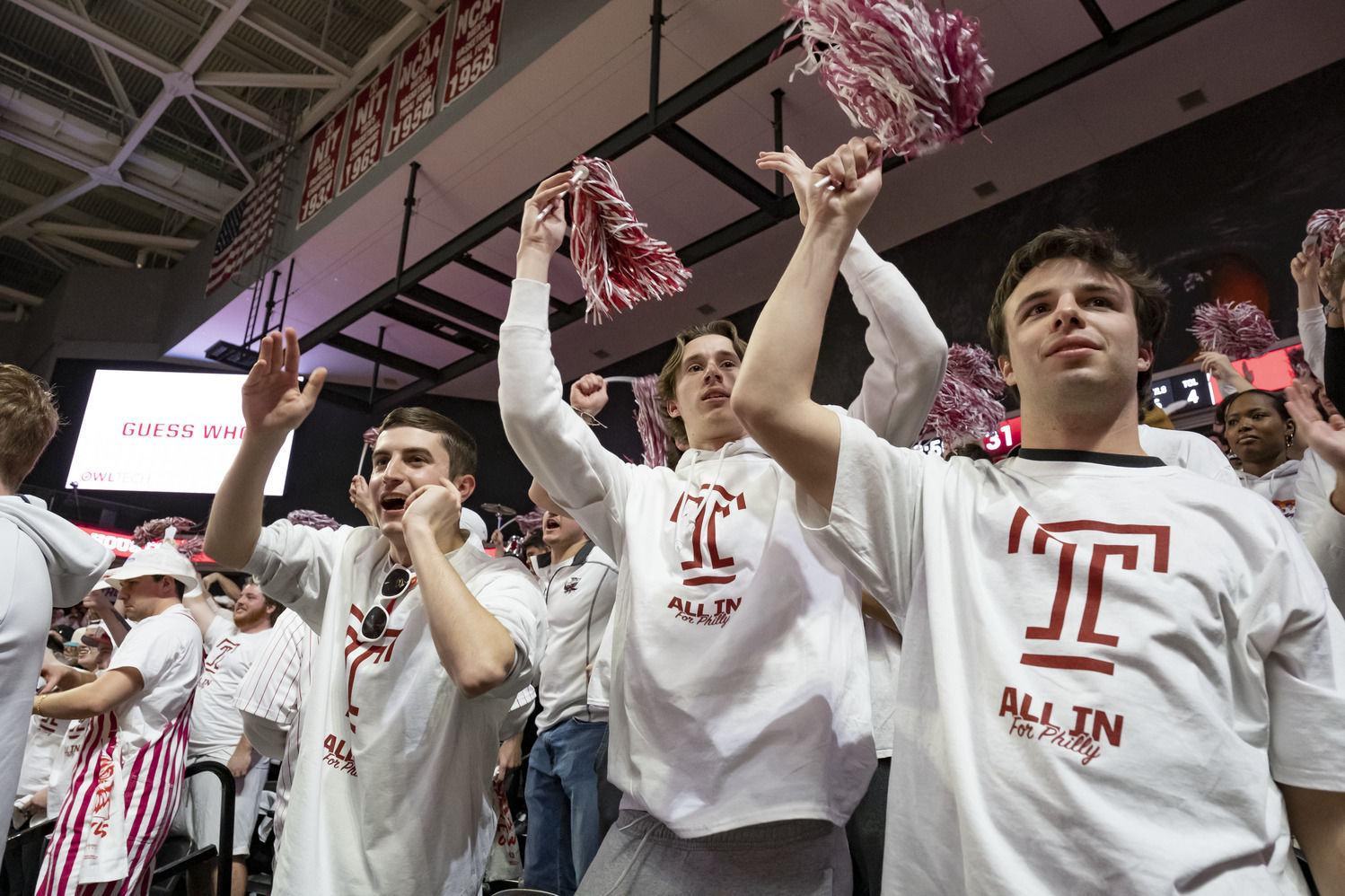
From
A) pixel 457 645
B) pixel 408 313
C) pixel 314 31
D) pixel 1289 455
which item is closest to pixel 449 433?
pixel 457 645

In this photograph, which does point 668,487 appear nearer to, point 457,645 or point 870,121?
point 457,645

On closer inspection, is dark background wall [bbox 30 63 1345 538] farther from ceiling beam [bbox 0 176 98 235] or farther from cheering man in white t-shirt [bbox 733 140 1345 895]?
ceiling beam [bbox 0 176 98 235]

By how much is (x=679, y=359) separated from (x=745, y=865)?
1.01m

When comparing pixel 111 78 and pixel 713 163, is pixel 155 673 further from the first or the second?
pixel 111 78

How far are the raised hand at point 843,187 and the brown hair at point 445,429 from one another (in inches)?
44.9

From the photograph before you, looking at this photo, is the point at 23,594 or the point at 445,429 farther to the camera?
the point at 445,429

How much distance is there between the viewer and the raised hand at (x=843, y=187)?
1219 millimetres

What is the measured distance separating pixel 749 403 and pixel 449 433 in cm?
121

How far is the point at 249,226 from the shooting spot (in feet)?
25.9

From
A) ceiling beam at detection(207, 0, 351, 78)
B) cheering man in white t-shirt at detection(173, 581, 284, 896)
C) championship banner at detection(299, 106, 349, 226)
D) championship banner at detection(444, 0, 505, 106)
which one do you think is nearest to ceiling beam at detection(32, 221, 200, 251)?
championship banner at detection(299, 106, 349, 226)

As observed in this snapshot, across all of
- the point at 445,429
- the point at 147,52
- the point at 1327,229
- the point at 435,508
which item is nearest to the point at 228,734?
the point at 445,429

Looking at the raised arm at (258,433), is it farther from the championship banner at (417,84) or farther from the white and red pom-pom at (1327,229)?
the championship banner at (417,84)

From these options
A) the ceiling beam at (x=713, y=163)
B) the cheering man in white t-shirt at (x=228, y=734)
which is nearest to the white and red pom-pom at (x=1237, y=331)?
the ceiling beam at (x=713, y=163)

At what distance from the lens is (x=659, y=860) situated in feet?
3.98
